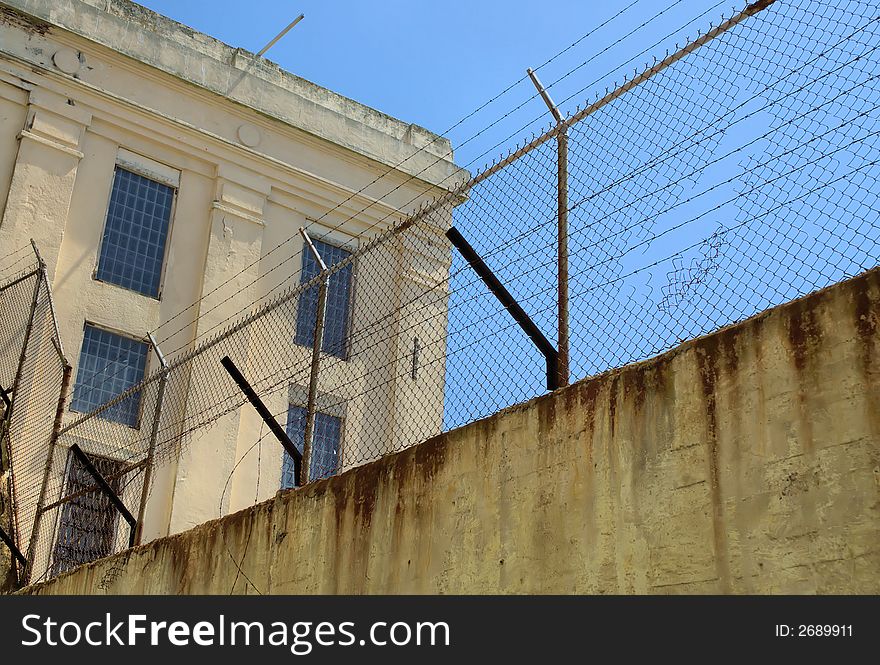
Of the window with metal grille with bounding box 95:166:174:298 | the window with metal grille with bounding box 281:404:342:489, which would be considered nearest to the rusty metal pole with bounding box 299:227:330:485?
the window with metal grille with bounding box 281:404:342:489

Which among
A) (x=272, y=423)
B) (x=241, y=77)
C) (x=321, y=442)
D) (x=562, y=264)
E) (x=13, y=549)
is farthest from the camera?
(x=241, y=77)

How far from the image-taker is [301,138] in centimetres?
1894

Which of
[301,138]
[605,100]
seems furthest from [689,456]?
[301,138]

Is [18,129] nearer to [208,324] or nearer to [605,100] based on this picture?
[208,324]

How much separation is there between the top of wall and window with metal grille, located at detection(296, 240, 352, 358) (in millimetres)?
2232

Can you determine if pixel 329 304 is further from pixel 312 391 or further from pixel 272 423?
pixel 272 423

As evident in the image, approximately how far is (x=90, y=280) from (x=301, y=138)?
498cm

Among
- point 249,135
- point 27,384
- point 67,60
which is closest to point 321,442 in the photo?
point 27,384

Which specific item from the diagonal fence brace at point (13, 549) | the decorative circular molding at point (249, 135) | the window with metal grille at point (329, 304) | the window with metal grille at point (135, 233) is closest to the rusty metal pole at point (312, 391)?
the diagonal fence brace at point (13, 549)

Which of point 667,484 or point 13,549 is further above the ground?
point 13,549

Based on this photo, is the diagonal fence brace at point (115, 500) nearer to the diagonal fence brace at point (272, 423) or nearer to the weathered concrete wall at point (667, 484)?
the diagonal fence brace at point (272, 423)

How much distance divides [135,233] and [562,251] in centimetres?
1235

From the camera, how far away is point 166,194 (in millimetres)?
17344

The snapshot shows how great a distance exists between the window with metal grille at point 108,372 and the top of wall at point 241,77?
477 centimetres
